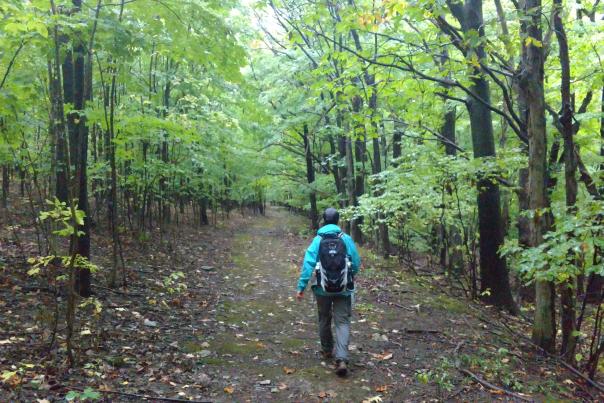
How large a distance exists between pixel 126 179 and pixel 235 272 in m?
3.79

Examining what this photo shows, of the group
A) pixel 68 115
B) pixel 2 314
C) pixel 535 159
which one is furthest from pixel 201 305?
pixel 535 159

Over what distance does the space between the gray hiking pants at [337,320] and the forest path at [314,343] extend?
10.6 inches

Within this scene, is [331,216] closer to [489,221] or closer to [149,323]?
[149,323]

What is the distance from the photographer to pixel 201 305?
8.12 meters

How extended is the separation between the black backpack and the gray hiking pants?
235 mm

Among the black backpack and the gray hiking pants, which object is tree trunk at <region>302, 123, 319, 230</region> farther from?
the black backpack

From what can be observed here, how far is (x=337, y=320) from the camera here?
5.60m

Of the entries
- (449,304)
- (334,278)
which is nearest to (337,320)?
(334,278)

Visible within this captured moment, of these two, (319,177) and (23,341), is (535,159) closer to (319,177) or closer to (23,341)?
(23,341)

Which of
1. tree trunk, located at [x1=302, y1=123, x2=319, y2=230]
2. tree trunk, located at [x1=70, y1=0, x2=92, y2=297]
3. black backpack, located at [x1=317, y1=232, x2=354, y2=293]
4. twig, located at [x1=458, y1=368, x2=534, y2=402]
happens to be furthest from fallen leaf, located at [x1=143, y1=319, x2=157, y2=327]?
tree trunk, located at [x1=302, y1=123, x2=319, y2=230]

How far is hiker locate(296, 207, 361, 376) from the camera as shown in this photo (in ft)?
17.9

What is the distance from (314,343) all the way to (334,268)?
67.2 inches

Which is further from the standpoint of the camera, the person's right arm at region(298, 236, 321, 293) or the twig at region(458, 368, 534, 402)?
the person's right arm at region(298, 236, 321, 293)

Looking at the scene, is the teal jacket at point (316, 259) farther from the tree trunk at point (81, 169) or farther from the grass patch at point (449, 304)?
the grass patch at point (449, 304)
